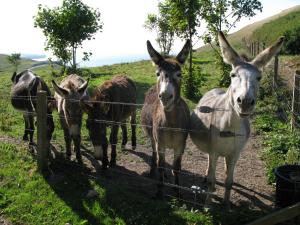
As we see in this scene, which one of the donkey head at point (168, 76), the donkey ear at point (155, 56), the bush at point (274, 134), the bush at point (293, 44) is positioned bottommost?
the bush at point (274, 134)

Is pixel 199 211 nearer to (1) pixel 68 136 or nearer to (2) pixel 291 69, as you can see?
(1) pixel 68 136

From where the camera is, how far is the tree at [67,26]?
17344mm

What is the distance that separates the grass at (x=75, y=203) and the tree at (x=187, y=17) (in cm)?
825

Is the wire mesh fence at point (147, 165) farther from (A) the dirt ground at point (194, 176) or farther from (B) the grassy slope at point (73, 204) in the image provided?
(B) the grassy slope at point (73, 204)

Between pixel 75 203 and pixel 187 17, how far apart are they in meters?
9.59

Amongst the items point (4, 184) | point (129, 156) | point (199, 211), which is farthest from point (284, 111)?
point (4, 184)

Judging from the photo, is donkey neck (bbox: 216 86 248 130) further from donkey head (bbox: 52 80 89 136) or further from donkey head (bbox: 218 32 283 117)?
donkey head (bbox: 52 80 89 136)

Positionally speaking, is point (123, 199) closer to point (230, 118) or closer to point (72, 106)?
point (72, 106)

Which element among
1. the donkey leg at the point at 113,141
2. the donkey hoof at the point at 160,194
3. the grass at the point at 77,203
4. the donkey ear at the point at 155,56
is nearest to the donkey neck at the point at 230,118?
the donkey ear at the point at 155,56

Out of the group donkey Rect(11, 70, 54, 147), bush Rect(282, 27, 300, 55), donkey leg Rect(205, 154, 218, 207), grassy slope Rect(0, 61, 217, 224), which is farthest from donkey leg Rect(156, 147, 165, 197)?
bush Rect(282, 27, 300, 55)

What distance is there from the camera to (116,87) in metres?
6.99

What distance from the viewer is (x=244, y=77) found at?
12.5 feet

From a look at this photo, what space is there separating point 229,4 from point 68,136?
9965 mm

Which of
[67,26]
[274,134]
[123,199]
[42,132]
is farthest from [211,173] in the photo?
[67,26]
